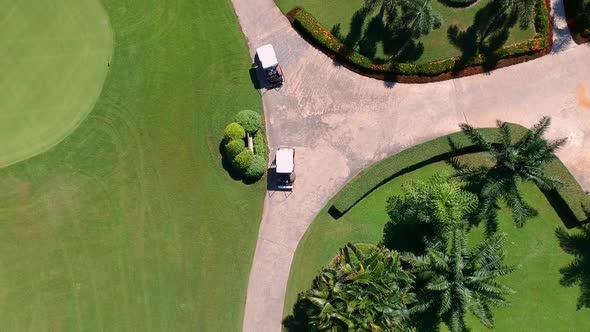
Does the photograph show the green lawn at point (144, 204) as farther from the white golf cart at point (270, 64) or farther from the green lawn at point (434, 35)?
the green lawn at point (434, 35)

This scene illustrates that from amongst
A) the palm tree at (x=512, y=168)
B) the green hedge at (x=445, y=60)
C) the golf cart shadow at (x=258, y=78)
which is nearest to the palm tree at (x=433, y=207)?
the palm tree at (x=512, y=168)

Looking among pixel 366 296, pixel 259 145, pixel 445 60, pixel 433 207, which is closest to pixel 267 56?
pixel 259 145

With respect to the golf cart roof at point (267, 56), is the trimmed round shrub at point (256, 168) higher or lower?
lower

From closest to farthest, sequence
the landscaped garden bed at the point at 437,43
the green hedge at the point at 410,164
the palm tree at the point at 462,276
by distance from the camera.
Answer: the palm tree at the point at 462,276 < the green hedge at the point at 410,164 < the landscaped garden bed at the point at 437,43

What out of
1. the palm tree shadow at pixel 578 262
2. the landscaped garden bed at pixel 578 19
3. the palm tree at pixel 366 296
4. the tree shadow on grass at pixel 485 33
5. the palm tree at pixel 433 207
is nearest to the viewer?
the palm tree at pixel 366 296

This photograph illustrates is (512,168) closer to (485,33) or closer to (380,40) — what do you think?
(485,33)

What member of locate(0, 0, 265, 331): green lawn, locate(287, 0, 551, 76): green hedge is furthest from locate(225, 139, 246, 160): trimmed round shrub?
locate(287, 0, 551, 76): green hedge

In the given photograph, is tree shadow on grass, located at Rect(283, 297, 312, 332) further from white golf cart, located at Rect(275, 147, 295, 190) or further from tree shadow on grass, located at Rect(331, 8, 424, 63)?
tree shadow on grass, located at Rect(331, 8, 424, 63)
